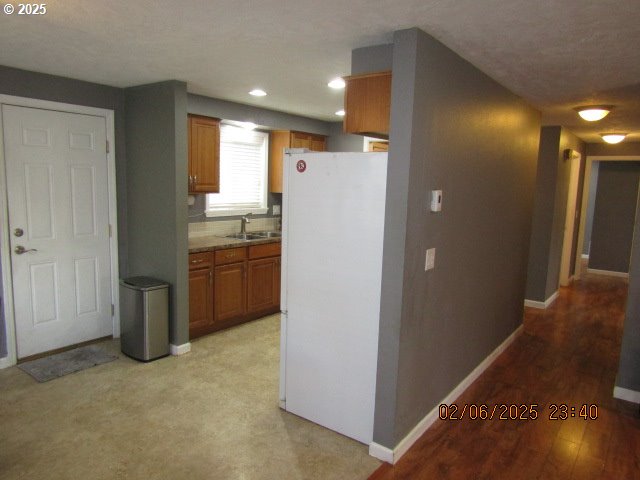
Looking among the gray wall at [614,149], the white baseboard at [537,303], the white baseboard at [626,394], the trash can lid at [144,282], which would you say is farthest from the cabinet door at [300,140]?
the gray wall at [614,149]

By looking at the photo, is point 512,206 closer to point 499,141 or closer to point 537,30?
point 499,141

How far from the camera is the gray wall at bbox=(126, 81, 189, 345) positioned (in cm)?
371

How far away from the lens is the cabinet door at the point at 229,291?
173 inches

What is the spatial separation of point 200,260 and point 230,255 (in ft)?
1.23

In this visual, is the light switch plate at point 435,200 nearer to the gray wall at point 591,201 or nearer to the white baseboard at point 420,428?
the white baseboard at point 420,428

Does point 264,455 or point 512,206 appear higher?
point 512,206

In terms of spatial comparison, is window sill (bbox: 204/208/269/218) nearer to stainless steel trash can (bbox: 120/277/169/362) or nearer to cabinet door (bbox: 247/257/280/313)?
cabinet door (bbox: 247/257/280/313)

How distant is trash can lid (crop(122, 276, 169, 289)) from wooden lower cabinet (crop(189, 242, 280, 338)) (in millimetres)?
311

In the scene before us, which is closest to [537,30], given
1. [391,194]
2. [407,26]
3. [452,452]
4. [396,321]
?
[407,26]

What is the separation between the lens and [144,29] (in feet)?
7.85

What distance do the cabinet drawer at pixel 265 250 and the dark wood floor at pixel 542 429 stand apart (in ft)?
8.09

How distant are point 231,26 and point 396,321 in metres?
1.79

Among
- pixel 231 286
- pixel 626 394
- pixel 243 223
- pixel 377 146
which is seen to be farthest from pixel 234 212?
pixel 626 394
